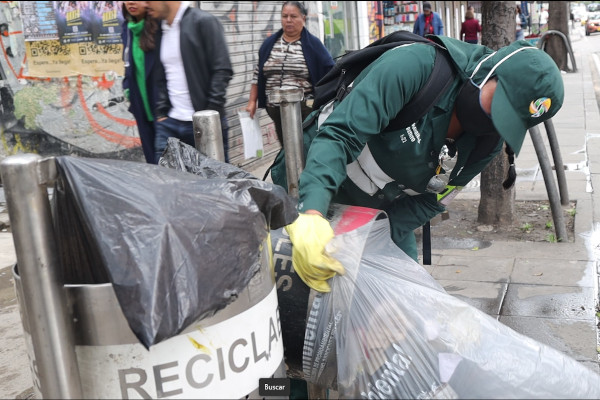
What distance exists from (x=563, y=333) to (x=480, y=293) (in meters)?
0.64

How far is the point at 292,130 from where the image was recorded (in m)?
2.37

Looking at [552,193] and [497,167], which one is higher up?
[497,167]

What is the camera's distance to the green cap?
2.02 meters

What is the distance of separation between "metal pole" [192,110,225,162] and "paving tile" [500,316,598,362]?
1885 millimetres

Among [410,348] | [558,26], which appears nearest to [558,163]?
[410,348]

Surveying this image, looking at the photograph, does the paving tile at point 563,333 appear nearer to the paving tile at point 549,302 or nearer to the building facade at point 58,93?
the paving tile at point 549,302

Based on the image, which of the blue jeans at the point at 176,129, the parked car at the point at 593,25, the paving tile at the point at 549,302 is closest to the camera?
the paving tile at the point at 549,302

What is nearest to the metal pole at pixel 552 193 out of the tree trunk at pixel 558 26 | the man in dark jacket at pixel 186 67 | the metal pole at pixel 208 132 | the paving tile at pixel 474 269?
the paving tile at pixel 474 269

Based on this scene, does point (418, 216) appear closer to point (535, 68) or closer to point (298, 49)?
Answer: point (535, 68)

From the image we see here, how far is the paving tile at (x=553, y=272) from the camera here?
391 cm

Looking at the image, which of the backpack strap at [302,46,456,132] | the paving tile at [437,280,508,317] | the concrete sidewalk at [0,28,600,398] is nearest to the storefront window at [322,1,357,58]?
the concrete sidewalk at [0,28,600,398]

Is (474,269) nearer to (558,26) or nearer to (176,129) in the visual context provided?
(176,129)

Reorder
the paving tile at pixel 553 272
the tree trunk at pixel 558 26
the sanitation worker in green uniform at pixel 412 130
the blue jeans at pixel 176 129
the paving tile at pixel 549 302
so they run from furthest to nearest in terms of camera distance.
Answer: the tree trunk at pixel 558 26, the paving tile at pixel 553 272, the blue jeans at pixel 176 129, the paving tile at pixel 549 302, the sanitation worker in green uniform at pixel 412 130

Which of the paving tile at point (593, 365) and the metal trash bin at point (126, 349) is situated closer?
the metal trash bin at point (126, 349)
